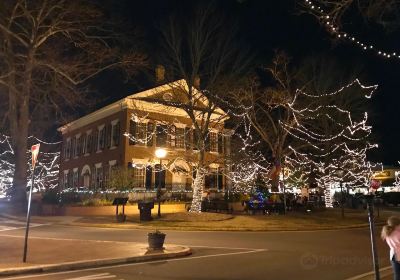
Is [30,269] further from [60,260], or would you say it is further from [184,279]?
[184,279]

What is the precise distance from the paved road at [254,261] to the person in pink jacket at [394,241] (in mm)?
2413

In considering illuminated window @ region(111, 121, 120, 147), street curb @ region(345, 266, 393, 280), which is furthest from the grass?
illuminated window @ region(111, 121, 120, 147)

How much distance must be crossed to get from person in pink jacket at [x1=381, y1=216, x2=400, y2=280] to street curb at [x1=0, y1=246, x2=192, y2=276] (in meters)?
6.68

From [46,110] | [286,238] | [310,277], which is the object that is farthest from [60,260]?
[46,110]

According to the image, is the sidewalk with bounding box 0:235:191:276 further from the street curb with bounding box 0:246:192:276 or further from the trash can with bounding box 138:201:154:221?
the trash can with bounding box 138:201:154:221

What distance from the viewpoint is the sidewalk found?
1097 cm

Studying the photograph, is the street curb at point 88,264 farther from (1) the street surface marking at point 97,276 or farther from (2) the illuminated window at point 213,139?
(2) the illuminated window at point 213,139

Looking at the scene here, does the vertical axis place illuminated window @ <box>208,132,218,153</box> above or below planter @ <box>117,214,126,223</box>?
above

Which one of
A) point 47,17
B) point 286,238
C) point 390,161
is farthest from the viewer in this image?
point 390,161

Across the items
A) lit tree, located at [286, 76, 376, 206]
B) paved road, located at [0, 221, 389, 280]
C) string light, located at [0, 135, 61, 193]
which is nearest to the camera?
paved road, located at [0, 221, 389, 280]

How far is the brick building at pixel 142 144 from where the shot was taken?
37.9 metres

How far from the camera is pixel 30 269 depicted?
1062 centimetres

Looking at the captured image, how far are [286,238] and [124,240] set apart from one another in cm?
641

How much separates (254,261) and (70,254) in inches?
203
